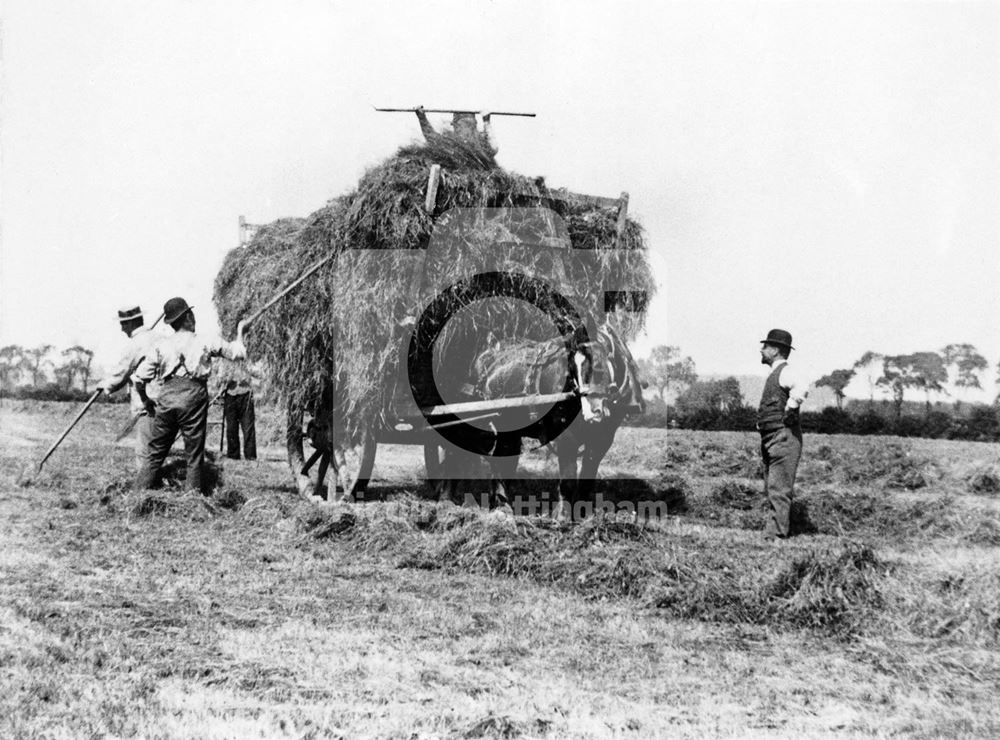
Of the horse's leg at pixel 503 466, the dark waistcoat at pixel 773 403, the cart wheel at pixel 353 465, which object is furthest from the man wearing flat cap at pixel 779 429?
the cart wheel at pixel 353 465

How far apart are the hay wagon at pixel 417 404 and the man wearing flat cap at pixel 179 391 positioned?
1052 millimetres

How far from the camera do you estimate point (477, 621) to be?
4160 millimetres

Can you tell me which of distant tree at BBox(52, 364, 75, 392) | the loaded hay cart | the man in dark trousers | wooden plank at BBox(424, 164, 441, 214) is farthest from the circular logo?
distant tree at BBox(52, 364, 75, 392)

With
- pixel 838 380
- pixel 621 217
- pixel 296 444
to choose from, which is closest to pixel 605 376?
pixel 621 217

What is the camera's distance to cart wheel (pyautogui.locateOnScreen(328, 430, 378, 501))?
309 inches

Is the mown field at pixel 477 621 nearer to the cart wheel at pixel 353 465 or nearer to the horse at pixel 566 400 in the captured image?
the cart wheel at pixel 353 465

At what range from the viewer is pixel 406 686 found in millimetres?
3240

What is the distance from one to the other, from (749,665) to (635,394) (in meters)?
3.51

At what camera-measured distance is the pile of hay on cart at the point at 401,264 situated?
6.51 m

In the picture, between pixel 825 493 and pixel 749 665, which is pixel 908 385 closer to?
pixel 825 493

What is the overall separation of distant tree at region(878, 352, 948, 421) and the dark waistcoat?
50.5 ft

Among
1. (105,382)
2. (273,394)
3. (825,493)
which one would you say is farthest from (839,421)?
(105,382)

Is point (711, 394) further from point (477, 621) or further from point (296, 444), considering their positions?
point (477, 621)

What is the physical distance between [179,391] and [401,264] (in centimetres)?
229
